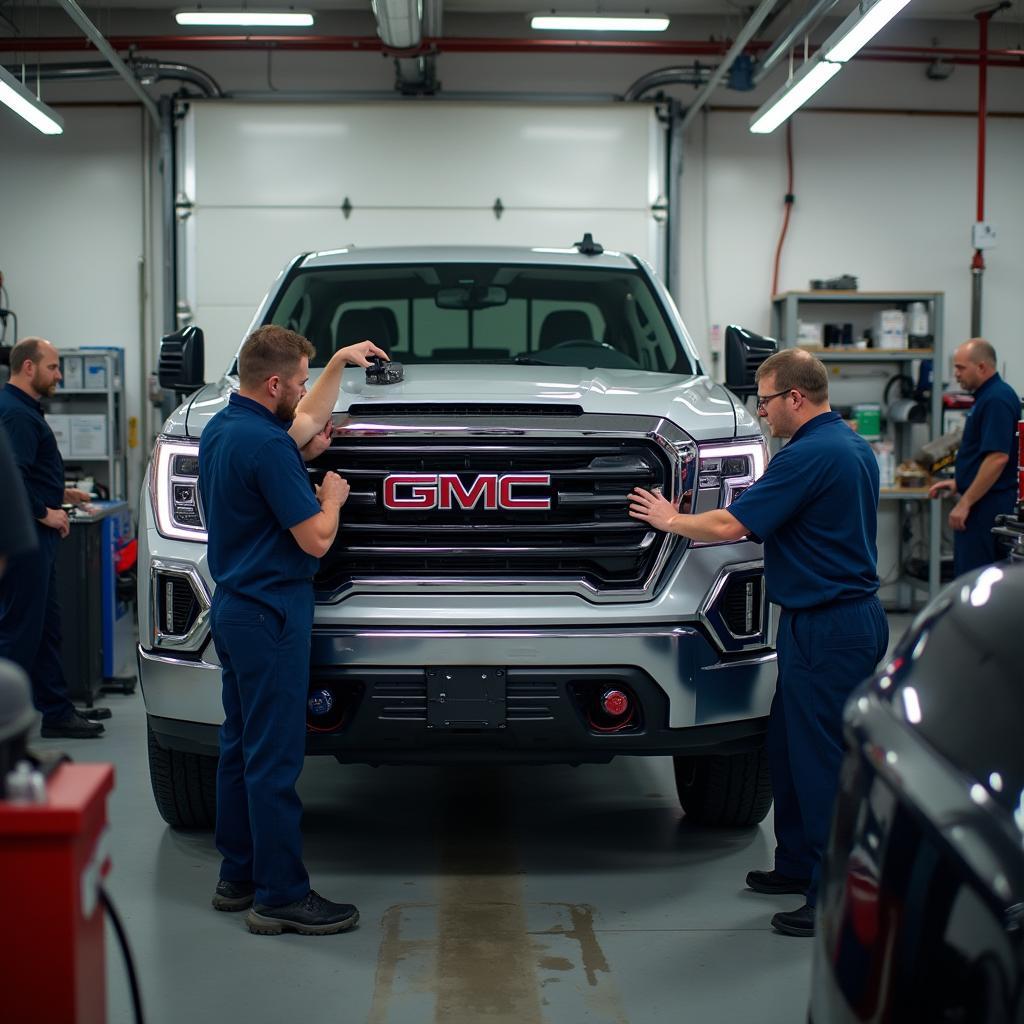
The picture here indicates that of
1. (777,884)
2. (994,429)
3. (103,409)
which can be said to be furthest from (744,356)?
(103,409)

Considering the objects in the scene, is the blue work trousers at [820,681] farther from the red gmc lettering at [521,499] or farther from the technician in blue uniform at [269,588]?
the technician in blue uniform at [269,588]

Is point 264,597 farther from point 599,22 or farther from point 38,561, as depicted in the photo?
point 599,22

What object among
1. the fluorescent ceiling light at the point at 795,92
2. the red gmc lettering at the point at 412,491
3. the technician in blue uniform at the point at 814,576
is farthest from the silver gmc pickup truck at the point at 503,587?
the fluorescent ceiling light at the point at 795,92

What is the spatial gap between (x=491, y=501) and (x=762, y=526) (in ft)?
2.43

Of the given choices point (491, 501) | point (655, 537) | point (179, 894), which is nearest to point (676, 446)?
point (655, 537)

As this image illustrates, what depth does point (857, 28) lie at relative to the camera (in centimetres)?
700

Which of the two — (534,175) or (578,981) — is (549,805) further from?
(534,175)

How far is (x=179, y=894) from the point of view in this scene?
12.4ft

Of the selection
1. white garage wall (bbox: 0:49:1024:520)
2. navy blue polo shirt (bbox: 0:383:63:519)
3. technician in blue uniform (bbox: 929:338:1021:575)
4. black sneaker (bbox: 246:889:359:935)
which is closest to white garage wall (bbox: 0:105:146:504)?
white garage wall (bbox: 0:49:1024:520)

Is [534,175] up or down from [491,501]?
up

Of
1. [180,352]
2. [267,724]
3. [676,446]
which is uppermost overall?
[180,352]

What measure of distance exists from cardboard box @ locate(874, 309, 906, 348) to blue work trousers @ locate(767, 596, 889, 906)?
6.99 meters

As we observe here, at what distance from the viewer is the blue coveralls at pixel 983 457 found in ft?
22.1

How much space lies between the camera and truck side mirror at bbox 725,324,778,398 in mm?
4637
